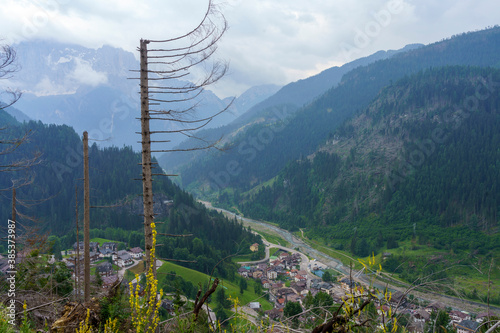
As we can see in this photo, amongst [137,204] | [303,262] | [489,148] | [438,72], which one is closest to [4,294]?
[303,262]

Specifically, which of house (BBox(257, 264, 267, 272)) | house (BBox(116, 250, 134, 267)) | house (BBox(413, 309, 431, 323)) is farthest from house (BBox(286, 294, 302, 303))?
house (BBox(413, 309, 431, 323))

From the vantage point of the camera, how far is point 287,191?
119 meters

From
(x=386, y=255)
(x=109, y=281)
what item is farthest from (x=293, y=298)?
(x=386, y=255)

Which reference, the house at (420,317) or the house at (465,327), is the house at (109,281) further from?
the house at (465,327)

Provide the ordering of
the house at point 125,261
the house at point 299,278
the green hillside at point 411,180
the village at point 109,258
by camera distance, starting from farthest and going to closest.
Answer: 1. the green hillside at point 411,180
2. the house at point 299,278
3. the house at point 125,261
4. the village at point 109,258

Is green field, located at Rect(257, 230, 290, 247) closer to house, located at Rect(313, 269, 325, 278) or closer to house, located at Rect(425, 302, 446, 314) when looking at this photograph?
house, located at Rect(313, 269, 325, 278)

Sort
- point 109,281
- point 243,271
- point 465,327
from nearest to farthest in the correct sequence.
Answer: point 465,327
point 109,281
point 243,271

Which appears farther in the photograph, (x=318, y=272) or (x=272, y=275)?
(x=318, y=272)

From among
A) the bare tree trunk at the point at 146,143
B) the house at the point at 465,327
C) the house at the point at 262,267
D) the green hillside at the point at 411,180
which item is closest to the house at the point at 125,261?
the house at the point at 262,267

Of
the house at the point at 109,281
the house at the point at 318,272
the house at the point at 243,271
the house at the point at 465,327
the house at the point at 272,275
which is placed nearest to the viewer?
the house at the point at 465,327

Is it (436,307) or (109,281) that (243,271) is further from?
(436,307)

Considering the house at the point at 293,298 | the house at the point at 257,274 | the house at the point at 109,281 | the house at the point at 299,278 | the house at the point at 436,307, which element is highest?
the house at the point at 436,307

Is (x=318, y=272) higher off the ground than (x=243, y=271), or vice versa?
(x=318, y=272)

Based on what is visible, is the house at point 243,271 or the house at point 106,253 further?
the house at point 106,253
